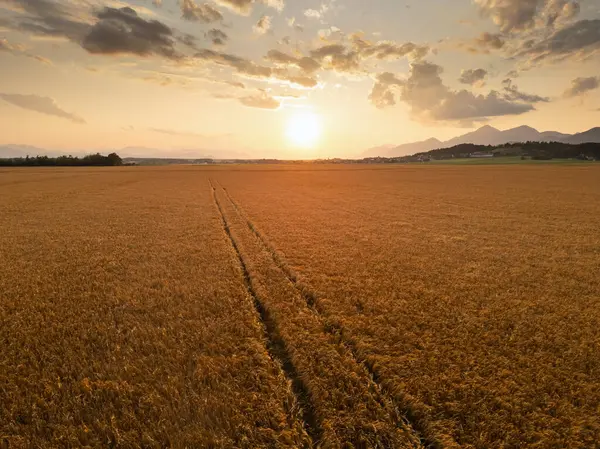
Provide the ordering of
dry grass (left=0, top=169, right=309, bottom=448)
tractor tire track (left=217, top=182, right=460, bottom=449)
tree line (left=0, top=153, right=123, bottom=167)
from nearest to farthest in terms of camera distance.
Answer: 1. tractor tire track (left=217, top=182, right=460, bottom=449)
2. dry grass (left=0, top=169, right=309, bottom=448)
3. tree line (left=0, top=153, right=123, bottom=167)

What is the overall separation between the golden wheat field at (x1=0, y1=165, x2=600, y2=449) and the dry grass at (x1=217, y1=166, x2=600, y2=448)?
1.5 inches

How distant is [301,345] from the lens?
19.2ft

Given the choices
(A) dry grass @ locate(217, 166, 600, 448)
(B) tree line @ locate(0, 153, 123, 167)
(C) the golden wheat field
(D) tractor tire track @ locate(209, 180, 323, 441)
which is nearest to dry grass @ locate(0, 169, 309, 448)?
(C) the golden wheat field

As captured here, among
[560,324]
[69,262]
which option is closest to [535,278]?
[560,324]

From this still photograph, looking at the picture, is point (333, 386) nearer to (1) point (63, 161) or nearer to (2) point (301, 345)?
(2) point (301, 345)

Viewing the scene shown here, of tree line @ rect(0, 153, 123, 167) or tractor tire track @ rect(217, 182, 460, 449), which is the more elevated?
tree line @ rect(0, 153, 123, 167)

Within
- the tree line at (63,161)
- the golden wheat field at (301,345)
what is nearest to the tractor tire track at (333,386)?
the golden wheat field at (301,345)

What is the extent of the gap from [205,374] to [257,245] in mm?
8602

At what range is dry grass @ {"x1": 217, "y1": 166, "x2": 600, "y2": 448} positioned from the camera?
14.0 ft

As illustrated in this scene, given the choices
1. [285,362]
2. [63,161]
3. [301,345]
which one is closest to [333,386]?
[285,362]

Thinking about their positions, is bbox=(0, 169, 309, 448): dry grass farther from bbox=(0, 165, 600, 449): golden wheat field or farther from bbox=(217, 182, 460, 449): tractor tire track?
bbox=(217, 182, 460, 449): tractor tire track

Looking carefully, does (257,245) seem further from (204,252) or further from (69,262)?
(69,262)

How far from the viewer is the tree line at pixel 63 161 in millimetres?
142500

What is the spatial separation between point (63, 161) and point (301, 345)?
606 ft
